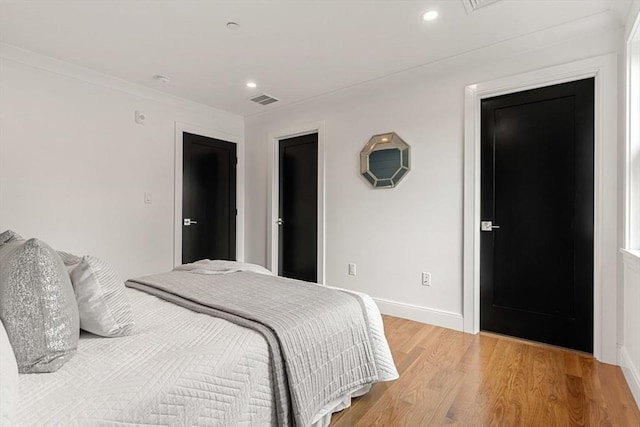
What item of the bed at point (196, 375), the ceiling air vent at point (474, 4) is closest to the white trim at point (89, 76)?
the bed at point (196, 375)

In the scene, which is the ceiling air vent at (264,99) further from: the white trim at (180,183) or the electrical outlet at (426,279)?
the electrical outlet at (426,279)

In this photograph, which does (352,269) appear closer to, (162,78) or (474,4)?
(474,4)

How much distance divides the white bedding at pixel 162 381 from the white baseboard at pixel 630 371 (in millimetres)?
1798

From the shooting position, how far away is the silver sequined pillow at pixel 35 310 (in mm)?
899

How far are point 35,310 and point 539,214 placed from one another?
3.03 meters

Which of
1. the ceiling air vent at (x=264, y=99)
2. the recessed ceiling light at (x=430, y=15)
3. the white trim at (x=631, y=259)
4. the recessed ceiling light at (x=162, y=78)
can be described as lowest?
the white trim at (x=631, y=259)

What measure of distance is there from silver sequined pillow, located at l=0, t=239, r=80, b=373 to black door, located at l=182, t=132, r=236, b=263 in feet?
9.80

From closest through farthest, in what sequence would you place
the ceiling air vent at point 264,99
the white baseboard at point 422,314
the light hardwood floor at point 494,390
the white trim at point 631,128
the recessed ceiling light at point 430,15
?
the light hardwood floor at point 494,390, the white trim at point 631,128, the recessed ceiling light at point 430,15, the white baseboard at point 422,314, the ceiling air vent at point 264,99

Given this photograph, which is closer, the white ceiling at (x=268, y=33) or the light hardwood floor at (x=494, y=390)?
the light hardwood floor at (x=494, y=390)

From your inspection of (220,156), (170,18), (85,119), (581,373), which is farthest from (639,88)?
(85,119)

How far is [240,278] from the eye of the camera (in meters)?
2.09

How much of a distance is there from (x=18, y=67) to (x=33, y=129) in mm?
506

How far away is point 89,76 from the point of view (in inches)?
119

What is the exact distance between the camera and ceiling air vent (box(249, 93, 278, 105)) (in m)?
3.69
